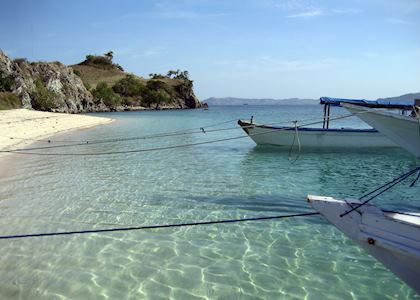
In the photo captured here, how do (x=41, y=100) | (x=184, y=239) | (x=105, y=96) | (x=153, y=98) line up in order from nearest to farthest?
(x=184, y=239) < (x=41, y=100) < (x=105, y=96) < (x=153, y=98)

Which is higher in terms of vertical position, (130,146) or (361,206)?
(361,206)

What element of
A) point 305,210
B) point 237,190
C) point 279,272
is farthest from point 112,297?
point 237,190

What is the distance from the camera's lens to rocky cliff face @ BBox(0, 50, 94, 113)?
7294cm

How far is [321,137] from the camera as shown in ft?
68.8

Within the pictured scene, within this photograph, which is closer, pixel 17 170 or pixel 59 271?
pixel 59 271

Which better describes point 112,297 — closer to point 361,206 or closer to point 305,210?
point 361,206

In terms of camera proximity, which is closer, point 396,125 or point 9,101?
point 396,125

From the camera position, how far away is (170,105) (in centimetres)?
15025

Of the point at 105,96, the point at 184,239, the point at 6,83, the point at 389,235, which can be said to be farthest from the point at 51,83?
the point at 389,235

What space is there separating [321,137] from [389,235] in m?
17.4

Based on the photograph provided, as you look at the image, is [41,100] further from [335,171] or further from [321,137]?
[335,171]

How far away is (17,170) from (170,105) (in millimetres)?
136652

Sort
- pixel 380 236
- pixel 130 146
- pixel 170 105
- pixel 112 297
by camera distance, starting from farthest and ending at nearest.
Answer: pixel 170 105, pixel 130 146, pixel 112 297, pixel 380 236

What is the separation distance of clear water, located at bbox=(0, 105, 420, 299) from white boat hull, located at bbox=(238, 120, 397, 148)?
5.26m
